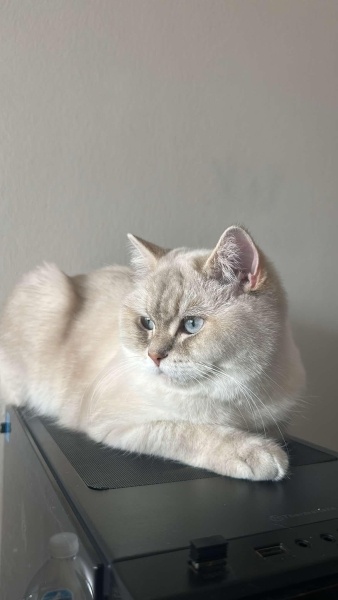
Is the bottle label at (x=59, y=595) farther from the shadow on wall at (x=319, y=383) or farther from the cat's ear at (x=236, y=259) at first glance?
the shadow on wall at (x=319, y=383)

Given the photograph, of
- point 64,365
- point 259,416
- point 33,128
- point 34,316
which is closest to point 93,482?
point 259,416

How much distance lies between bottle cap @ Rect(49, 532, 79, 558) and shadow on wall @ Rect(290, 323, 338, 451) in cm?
119

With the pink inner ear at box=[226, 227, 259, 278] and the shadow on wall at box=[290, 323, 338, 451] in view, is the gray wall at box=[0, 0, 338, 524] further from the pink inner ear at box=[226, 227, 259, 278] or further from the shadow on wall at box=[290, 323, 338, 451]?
the pink inner ear at box=[226, 227, 259, 278]

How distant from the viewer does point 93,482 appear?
0.80 m

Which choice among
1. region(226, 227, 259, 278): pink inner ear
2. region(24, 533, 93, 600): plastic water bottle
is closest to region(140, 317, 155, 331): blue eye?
region(226, 227, 259, 278): pink inner ear

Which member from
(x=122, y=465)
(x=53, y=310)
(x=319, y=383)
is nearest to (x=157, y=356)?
(x=122, y=465)

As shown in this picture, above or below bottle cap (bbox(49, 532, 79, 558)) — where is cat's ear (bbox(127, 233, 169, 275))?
above

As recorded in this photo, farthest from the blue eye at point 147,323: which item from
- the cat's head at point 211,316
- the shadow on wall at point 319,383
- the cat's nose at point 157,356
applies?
the shadow on wall at point 319,383

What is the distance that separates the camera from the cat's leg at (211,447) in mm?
844

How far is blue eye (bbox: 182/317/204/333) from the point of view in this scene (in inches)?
38.2

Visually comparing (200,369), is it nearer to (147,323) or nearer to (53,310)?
(147,323)

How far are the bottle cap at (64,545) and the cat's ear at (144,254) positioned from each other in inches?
23.8

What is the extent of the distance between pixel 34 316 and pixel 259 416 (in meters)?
0.67

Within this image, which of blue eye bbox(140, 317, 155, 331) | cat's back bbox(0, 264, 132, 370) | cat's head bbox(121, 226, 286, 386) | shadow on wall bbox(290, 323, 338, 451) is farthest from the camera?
shadow on wall bbox(290, 323, 338, 451)
